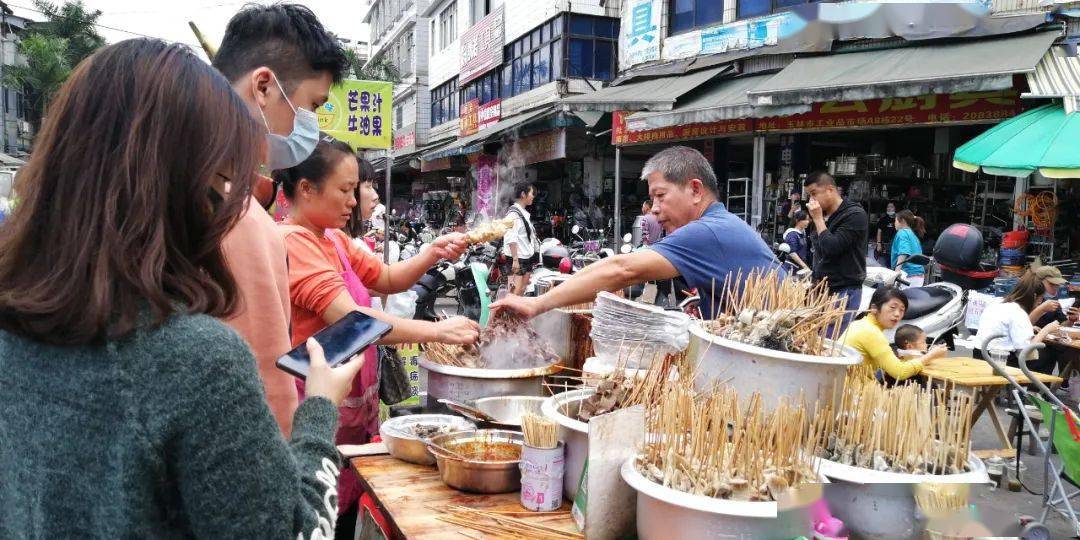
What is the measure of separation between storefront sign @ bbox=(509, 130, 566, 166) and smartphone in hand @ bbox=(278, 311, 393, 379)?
14156mm

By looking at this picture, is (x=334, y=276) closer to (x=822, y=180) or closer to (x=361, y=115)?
(x=822, y=180)

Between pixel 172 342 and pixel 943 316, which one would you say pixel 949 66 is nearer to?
pixel 943 316

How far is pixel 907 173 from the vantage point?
40.1 ft

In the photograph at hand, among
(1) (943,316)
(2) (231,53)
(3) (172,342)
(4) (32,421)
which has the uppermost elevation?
(2) (231,53)

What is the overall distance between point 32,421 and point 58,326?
0.15m

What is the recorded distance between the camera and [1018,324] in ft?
19.7

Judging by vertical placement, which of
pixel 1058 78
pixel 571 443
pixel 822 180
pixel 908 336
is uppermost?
pixel 1058 78

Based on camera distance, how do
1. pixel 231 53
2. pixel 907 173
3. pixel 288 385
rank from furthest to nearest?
1. pixel 907 173
2. pixel 231 53
3. pixel 288 385

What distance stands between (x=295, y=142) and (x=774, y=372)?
1.70 metres

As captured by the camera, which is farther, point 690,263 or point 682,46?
point 682,46

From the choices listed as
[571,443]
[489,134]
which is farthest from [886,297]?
[489,134]

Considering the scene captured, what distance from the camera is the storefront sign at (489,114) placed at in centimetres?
2270

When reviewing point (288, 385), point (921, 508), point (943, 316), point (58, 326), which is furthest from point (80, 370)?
point (943, 316)

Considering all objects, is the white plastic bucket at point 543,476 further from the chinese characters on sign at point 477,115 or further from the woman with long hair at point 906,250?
the chinese characters on sign at point 477,115
